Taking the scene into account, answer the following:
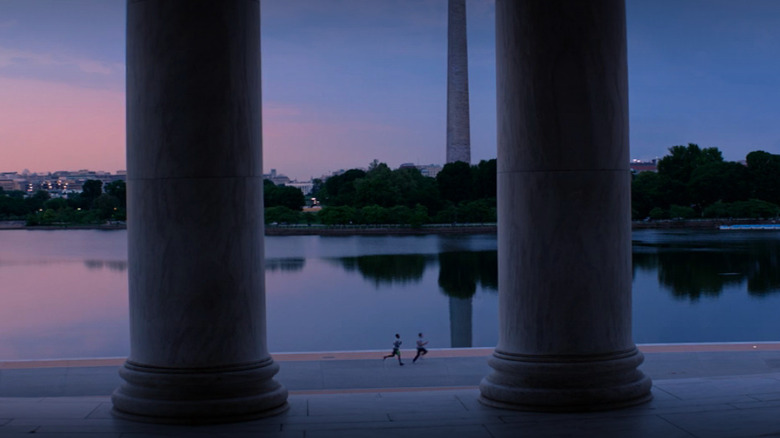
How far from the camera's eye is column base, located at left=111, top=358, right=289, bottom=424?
30.0 m

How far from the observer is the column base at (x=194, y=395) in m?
30.0

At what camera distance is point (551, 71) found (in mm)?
32375

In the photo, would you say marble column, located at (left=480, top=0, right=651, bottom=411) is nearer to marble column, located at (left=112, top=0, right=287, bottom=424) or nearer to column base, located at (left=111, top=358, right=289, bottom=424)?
column base, located at (left=111, top=358, right=289, bottom=424)

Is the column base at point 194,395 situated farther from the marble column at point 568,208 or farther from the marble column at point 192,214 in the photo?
the marble column at point 568,208

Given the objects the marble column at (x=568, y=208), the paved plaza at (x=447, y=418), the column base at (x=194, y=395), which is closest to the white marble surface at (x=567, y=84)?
the marble column at (x=568, y=208)

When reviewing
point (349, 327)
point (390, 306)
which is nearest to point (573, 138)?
point (349, 327)

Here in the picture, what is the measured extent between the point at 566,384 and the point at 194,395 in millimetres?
12192

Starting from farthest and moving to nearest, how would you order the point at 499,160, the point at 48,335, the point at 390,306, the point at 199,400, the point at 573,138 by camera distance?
the point at 390,306 < the point at 48,335 < the point at 499,160 < the point at 573,138 < the point at 199,400

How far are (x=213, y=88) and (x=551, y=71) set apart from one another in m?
11.3

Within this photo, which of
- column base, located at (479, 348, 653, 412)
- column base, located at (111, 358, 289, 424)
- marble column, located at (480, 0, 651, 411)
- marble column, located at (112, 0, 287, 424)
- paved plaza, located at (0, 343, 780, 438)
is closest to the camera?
paved plaza, located at (0, 343, 780, 438)

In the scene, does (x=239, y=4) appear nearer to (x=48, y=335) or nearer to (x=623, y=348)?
(x=623, y=348)

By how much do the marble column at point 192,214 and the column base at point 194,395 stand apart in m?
0.03

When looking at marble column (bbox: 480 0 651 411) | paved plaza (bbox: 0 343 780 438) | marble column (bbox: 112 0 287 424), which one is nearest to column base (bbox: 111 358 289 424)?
marble column (bbox: 112 0 287 424)

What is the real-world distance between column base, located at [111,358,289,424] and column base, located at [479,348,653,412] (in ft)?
26.2
